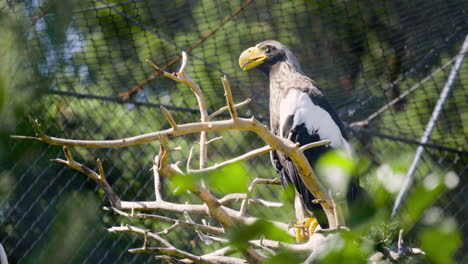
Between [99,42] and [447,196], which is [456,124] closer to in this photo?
[447,196]

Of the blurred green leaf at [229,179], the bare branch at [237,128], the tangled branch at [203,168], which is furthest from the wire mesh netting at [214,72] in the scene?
the blurred green leaf at [229,179]

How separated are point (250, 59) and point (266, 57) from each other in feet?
0.27

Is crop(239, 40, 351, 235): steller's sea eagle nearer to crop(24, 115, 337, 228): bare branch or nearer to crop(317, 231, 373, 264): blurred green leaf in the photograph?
crop(24, 115, 337, 228): bare branch

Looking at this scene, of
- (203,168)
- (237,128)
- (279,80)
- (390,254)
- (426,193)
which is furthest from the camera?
(279,80)

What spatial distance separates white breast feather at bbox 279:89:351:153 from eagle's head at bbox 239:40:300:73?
1.14ft

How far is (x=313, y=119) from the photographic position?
7.63 ft

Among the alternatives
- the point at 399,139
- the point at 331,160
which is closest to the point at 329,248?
the point at 331,160

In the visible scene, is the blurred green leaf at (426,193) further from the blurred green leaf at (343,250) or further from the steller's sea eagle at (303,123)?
the steller's sea eagle at (303,123)

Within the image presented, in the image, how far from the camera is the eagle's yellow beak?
2.66m

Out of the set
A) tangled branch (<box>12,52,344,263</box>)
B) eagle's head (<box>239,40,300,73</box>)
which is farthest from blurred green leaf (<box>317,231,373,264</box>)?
eagle's head (<box>239,40,300,73</box>)

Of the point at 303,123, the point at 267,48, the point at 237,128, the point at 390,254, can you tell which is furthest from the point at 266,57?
the point at 390,254

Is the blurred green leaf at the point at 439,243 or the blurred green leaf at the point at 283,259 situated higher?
the blurred green leaf at the point at 283,259

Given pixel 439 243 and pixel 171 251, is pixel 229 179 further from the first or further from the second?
pixel 171 251

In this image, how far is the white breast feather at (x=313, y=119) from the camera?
90.8 inches
